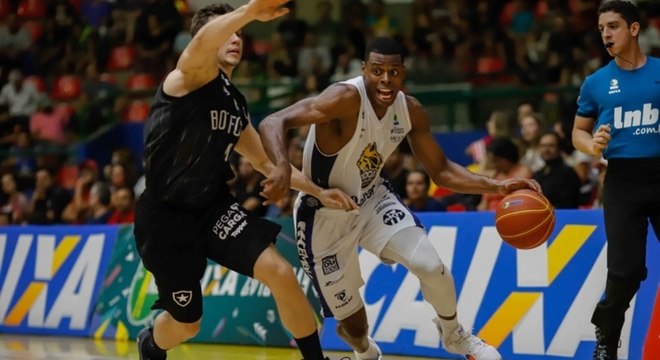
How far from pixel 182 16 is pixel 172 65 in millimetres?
1295

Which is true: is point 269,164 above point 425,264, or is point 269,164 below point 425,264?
above

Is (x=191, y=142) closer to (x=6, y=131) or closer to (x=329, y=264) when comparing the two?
(x=329, y=264)

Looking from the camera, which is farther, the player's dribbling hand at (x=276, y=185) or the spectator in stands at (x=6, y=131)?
the spectator in stands at (x=6, y=131)

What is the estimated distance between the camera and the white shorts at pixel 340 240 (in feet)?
26.2

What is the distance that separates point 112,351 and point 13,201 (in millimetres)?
6987

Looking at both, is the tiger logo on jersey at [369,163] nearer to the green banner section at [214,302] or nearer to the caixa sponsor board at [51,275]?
the green banner section at [214,302]

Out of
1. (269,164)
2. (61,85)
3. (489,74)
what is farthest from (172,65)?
(269,164)

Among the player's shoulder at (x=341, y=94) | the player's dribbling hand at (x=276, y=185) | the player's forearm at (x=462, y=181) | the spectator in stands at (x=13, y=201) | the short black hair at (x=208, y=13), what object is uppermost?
the short black hair at (x=208, y=13)

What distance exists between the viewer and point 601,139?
288 inches

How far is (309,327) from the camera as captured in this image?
A: 687 cm

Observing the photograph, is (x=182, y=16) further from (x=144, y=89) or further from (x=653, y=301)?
(x=653, y=301)

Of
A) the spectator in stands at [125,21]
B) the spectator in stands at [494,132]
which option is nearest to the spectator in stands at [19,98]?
the spectator in stands at [125,21]

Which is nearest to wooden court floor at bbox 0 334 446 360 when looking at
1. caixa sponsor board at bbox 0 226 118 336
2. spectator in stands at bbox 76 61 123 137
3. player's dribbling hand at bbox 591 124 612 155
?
caixa sponsor board at bbox 0 226 118 336

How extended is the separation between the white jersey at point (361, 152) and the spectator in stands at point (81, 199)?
8.31 meters
